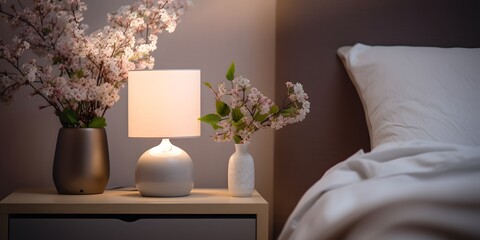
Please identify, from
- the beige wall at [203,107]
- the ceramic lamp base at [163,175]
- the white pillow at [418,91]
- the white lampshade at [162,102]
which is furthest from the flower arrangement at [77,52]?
the white pillow at [418,91]

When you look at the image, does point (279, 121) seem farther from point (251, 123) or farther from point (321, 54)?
point (321, 54)

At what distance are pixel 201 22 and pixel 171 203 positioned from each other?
897 mm

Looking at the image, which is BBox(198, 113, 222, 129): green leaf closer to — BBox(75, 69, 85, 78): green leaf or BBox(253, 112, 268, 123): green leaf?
BBox(253, 112, 268, 123): green leaf

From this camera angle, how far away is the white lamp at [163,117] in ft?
8.46

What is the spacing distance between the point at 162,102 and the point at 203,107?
552 millimetres

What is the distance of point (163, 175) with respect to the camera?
2.64 metres

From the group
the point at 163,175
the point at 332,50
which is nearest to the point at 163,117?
the point at 163,175

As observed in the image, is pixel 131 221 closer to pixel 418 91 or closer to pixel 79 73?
pixel 79 73

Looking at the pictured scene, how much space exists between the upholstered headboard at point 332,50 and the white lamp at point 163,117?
540 millimetres

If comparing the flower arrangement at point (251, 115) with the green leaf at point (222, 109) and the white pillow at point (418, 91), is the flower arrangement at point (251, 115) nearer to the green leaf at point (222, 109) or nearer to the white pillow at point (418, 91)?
the green leaf at point (222, 109)

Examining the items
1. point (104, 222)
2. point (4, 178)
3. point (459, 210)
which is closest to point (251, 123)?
point (104, 222)

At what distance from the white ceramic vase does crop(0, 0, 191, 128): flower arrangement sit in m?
0.46

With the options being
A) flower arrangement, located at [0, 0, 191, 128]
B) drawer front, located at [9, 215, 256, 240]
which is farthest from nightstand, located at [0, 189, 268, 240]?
flower arrangement, located at [0, 0, 191, 128]

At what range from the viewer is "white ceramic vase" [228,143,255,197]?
106 inches
